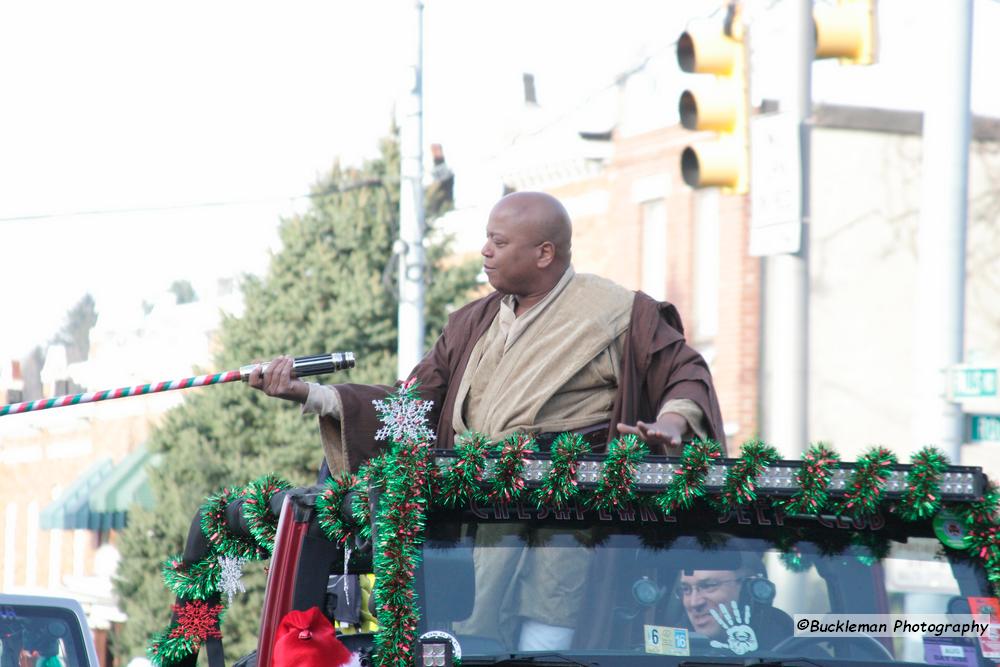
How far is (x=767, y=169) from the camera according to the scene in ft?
31.3

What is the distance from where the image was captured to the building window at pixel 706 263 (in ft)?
71.7

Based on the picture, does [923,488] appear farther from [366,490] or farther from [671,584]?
[366,490]

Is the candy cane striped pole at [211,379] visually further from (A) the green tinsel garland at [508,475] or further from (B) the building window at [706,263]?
(B) the building window at [706,263]

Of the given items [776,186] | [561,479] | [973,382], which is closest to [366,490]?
[561,479]

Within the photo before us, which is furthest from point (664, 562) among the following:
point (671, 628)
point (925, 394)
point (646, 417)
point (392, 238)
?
point (392, 238)

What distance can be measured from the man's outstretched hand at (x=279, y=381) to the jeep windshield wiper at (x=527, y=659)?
1241mm

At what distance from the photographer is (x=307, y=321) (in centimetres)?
1928

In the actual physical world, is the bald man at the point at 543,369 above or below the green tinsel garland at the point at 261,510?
above

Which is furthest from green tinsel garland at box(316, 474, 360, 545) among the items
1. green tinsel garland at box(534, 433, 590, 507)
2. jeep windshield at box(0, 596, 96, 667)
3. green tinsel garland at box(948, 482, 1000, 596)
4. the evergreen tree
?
the evergreen tree

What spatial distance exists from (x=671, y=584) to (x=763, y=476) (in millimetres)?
351

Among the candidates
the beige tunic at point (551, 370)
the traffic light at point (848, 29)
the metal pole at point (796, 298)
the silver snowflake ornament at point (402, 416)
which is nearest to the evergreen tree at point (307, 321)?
the metal pole at point (796, 298)

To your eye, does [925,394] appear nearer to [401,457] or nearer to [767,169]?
[767,169]

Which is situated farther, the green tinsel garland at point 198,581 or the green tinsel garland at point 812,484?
the green tinsel garland at point 198,581

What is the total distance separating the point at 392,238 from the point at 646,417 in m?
14.8
